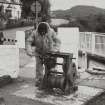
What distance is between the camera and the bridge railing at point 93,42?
38.8ft

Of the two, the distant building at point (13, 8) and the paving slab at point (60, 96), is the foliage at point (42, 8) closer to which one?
the distant building at point (13, 8)

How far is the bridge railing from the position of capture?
Result: 11.8 m

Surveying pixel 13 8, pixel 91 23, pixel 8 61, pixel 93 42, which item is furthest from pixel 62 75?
pixel 13 8

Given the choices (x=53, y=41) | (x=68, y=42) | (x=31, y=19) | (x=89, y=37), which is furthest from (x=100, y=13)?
(x=53, y=41)

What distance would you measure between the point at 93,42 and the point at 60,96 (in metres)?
5.79

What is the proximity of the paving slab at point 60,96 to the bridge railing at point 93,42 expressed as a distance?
482 cm

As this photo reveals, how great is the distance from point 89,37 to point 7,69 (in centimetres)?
475

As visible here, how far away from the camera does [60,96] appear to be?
6418 millimetres

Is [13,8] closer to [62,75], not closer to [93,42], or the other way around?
[93,42]

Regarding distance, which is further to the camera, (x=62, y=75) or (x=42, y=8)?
(x=42, y=8)

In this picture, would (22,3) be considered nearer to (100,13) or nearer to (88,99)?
(100,13)

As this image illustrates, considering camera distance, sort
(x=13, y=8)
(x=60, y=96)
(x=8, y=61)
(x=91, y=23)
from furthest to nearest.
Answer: (x=13, y=8), (x=91, y=23), (x=8, y=61), (x=60, y=96)

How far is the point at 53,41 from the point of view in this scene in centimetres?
693

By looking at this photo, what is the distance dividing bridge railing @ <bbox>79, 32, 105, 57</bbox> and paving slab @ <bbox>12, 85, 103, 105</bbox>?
482cm
